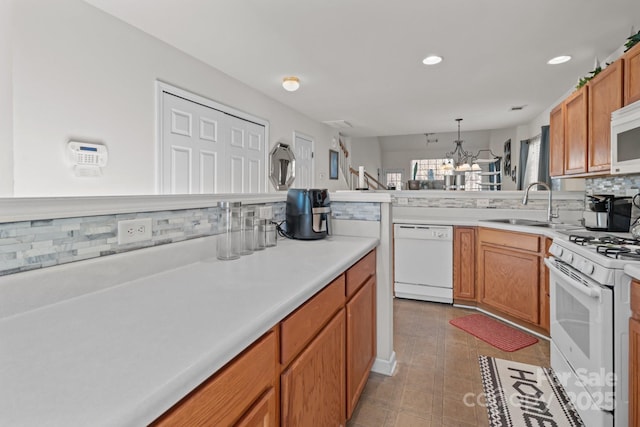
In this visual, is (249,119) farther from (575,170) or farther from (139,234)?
(575,170)

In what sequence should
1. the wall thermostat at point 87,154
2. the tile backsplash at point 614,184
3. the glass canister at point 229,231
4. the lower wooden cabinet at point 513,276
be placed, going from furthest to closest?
the lower wooden cabinet at point 513,276, the tile backsplash at point 614,184, the wall thermostat at point 87,154, the glass canister at point 229,231

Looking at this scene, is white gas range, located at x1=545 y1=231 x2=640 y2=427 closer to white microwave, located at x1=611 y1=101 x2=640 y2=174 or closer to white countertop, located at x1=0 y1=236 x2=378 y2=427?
white microwave, located at x1=611 y1=101 x2=640 y2=174

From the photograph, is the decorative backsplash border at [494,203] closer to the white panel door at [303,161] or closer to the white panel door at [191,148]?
the white panel door at [303,161]

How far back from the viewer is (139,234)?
1.14 meters

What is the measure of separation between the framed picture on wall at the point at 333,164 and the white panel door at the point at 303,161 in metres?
0.81

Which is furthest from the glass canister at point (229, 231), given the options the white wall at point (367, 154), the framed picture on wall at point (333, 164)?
the white wall at point (367, 154)

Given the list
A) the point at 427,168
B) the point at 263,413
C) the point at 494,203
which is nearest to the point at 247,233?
the point at 263,413

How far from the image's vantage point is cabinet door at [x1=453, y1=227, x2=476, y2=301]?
318 centimetres

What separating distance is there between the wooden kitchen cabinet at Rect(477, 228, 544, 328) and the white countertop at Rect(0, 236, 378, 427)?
2.16m

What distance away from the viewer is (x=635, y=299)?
1331 mm

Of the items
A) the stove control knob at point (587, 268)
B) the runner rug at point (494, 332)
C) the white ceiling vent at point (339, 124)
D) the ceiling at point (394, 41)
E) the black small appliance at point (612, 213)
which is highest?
the white ceiling vent at point (339, 124)

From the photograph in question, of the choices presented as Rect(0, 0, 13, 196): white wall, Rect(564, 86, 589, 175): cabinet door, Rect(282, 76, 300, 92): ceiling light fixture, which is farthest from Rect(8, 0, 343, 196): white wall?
Rect(564, 86, 589, 175): cabinet door

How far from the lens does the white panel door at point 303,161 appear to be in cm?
507

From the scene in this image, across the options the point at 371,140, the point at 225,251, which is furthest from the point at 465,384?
the point at 371,140
